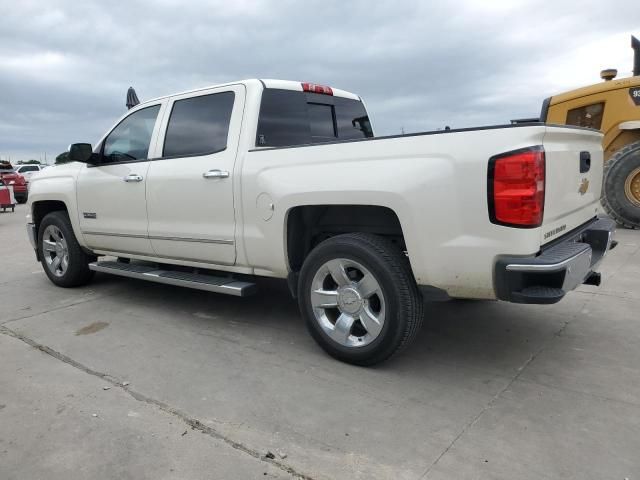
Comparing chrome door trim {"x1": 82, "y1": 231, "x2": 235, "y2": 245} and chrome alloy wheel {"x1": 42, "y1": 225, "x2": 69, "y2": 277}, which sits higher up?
chrome door trim {"x1": 82, "y1": 231, "x2": 235, "y2": 245}

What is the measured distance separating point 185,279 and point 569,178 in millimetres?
3030

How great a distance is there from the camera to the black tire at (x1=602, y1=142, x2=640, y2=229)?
8320 millimetres

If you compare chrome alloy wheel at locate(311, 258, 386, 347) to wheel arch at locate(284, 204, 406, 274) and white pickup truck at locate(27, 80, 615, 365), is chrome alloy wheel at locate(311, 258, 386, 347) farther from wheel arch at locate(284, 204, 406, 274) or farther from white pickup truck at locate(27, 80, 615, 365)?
wheel arch at locate(284, 204, 406, 274)

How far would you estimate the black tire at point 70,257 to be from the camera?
222 inches

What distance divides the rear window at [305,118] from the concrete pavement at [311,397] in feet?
5.26

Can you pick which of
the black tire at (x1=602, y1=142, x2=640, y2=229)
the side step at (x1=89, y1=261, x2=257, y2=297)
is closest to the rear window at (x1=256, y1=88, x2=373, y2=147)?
the side step at (x1=89, y1=261, x2=257, y2=297)

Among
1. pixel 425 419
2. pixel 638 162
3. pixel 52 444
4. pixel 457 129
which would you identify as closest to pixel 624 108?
pixel 638 162

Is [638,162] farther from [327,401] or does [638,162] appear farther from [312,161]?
[327,401]

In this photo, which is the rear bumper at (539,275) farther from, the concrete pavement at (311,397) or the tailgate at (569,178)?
the concrete pavement at (311,397)

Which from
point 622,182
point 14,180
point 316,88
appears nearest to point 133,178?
point 316,88

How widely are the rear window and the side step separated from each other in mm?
1135

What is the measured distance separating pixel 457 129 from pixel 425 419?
63.3 inches

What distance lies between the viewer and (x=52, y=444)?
2.65 metres

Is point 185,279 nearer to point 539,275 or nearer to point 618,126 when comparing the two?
point 539,275
